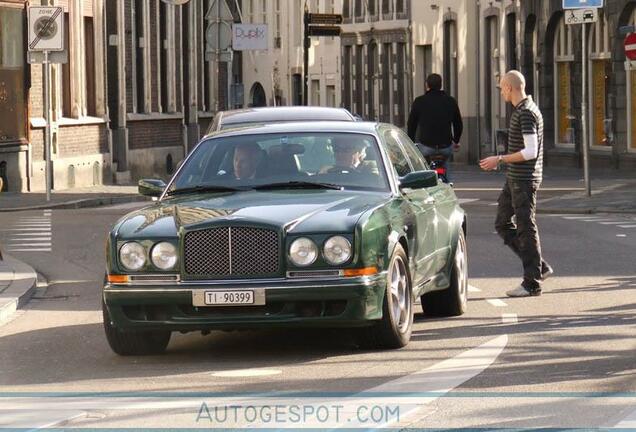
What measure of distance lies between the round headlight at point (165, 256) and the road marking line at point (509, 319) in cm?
291

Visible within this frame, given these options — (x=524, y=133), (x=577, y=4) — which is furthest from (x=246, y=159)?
(x=577, y=4)

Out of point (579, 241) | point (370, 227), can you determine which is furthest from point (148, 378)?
point (579, 241)

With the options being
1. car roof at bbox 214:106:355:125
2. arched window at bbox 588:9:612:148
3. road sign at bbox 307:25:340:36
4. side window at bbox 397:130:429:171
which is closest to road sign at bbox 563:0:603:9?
road sign at bbox 307:25:340:36

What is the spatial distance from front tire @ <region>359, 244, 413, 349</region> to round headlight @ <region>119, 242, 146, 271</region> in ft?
4.64

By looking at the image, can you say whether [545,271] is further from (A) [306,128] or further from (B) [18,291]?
(B) [18,291]

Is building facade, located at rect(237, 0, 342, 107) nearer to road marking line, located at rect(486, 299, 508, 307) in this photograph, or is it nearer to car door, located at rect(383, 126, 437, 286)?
road marking line, located at rect(486, 299, 508, 307)

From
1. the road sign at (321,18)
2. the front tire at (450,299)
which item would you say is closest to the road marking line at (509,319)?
the front tire at (450,299)

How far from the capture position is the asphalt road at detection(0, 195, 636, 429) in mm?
9805

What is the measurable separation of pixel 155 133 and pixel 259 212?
3636 cm

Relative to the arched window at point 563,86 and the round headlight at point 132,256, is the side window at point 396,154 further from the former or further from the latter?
the arched window at point 563,86

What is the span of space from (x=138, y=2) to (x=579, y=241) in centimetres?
2637

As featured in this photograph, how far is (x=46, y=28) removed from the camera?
112 feet

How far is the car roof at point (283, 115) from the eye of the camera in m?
18.5

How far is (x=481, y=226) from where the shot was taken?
84.8 ft
